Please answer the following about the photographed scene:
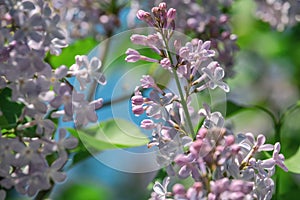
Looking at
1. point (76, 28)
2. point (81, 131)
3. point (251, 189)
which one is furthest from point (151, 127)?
point (76, 28)

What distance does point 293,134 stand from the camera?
3.44 m

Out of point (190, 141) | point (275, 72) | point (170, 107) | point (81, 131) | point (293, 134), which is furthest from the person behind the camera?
point (275, 72)

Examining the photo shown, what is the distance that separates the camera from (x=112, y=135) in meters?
2.32

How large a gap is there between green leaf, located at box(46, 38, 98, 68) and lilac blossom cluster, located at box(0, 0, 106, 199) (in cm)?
72

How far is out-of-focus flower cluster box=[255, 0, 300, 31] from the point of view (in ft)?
9.28

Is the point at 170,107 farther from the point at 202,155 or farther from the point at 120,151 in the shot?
the point at 120,151

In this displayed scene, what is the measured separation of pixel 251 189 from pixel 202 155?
0.41 feet

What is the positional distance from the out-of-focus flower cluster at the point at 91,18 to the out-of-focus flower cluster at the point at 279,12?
0.61 m

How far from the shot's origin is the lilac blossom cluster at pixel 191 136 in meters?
1.47

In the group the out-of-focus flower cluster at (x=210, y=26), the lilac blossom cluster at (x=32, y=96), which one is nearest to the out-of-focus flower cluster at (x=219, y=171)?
the lilac blossom cluster at (x=32, y=96)

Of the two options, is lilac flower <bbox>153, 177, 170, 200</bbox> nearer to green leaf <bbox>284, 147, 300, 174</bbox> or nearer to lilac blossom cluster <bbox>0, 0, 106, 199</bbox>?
lilac blossom cluster <bbox>0, 0, 106, 199</bbox>

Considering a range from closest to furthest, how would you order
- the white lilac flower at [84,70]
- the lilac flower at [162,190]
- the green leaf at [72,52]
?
1. the lilac flower at [162,190]
2. the white lilac flower at [84,70]
3. the green leaf at [72,52]

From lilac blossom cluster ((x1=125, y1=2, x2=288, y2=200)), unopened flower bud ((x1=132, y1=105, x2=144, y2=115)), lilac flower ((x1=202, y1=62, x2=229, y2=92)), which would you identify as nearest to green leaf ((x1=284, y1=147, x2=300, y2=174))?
lilac blossom cluster ((x1=125, y1=2, x2=288, y2=200))

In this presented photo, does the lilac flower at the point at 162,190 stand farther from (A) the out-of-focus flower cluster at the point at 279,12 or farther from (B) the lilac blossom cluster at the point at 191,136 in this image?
(A) the out-of-focus flower cluster at the point at 279,12
